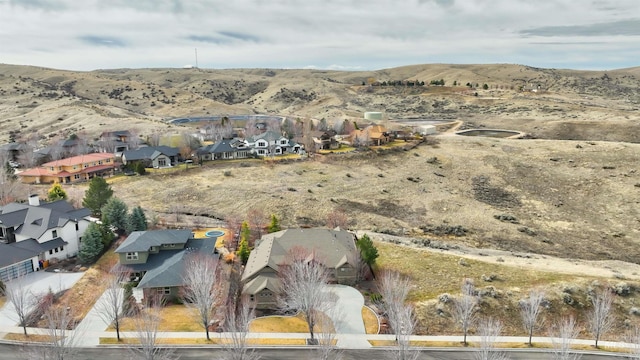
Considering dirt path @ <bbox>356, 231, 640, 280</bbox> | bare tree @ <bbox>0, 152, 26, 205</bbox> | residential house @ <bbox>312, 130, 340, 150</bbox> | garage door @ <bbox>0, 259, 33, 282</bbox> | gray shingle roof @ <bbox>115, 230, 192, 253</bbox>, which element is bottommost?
dirt path @ <bbox>356, 231, 640, 280</bbox>

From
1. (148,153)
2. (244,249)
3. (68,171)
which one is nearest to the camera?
(244,249)

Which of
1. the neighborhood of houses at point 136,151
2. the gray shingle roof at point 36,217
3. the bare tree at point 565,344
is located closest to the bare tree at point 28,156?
the neighborhood of houses at point 136,151

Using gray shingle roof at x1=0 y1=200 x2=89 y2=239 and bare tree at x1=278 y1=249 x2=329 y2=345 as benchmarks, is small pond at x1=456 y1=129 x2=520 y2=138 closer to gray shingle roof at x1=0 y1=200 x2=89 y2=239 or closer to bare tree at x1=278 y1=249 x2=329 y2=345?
bare tree at x1=278 y1=249 x2=329 y2=345

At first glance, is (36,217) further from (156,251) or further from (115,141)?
(115,141)

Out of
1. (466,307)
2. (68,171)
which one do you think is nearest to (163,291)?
(466,307)

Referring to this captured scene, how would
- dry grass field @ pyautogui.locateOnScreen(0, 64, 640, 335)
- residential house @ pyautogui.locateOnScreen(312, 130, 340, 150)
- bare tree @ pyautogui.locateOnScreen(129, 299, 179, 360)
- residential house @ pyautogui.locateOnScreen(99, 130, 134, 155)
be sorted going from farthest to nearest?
residential house @ pyautogui.locateOnScreen(312, 130, 340, 150) < residential house @ pyautogui.locateOnScreen(99, 130, 134, 155) < dry grass field @ pyautogui.locateOnScreen(0, 64, 640, 335) < bare tree @ pyautogui.locateOnScreen(129, 299, 179, 360)


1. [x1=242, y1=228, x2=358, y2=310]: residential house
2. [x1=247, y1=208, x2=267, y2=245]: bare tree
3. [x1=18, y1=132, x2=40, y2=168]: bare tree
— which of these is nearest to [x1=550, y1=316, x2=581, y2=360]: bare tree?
[x1=242, y1=228, x2=358, y2=310]: residential house

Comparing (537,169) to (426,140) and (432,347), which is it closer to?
(426,140)
